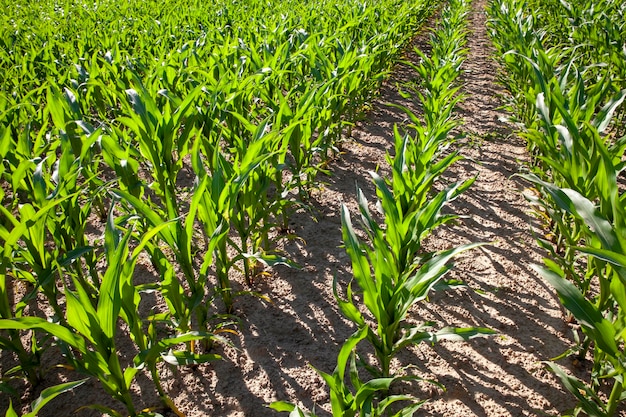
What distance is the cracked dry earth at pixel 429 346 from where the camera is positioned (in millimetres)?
1709

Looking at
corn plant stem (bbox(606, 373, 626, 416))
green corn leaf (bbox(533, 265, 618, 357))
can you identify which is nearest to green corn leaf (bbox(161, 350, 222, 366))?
green corn leaf (bbox(533, 265, 618, 357))

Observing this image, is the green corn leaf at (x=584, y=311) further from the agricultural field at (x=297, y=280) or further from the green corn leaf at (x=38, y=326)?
the green corn leaf at (x=38, y=326)

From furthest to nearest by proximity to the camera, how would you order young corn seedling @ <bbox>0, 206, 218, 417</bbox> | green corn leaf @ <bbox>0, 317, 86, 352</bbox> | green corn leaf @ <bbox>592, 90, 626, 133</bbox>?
green corn leaf @ <bbox>592, 90, 626, 133</bbox> → young corn seedling @ <bbox>0, 206, 218, 417</bbox> → green corn leaf @ <bbox>0, 317, 86, 352</bbox>

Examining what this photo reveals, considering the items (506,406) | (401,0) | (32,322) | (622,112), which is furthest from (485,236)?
(401,0)

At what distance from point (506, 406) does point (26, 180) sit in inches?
90.5

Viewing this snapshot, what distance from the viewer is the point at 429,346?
1.93 m

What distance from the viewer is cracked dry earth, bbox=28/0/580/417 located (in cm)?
171

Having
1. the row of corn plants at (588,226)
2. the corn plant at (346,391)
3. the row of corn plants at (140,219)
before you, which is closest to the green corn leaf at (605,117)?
the row of corn plants at (588,226)

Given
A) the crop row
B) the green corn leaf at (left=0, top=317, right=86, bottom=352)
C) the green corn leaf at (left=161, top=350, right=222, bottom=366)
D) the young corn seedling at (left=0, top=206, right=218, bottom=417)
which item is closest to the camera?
the green corn leaf at (left=0, top=317, right=86, bottom=352)

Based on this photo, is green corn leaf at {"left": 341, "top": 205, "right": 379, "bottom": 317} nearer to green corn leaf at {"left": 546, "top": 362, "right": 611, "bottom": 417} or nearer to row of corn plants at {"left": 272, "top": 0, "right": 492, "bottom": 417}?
row of corn plants at {"left": 272, "top": 0, "right": 492, "bottom": 417}

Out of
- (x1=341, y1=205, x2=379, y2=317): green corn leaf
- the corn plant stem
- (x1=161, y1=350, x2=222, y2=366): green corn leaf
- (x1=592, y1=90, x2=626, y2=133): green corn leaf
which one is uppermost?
(x1=592, y1=90, x2=626, y2=133): green corn leaf

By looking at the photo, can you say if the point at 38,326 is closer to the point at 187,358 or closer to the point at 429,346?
the point at 187,358

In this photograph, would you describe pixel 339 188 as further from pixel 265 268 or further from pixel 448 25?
pixel 448 25

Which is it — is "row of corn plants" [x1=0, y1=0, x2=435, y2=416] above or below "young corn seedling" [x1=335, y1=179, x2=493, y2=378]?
above
